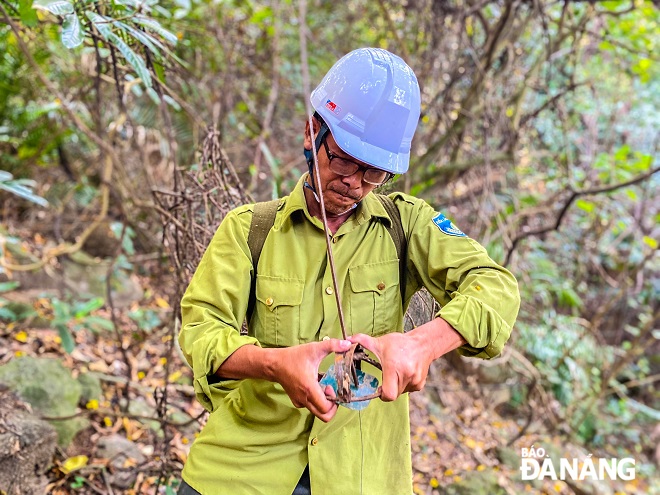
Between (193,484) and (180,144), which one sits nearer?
(193,484)

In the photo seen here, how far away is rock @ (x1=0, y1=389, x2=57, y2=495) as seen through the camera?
2.26m

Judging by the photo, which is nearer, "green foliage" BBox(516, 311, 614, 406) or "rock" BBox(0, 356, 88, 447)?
"rock" BBox(0, 356, 88, 447)

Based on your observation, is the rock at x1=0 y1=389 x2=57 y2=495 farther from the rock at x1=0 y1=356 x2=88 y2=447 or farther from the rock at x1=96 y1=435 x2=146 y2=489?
the rock at x1=96 y1=435 x2=146 y2=489

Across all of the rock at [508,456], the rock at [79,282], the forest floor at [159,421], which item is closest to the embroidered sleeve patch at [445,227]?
the forest floor at [159,421]

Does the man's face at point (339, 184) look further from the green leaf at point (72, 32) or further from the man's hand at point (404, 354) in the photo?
the green leaf at point (72, 32)

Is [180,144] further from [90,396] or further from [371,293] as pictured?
[371,293]

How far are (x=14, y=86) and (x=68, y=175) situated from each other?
0.95 metres

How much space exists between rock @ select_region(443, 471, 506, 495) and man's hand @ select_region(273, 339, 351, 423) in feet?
8.77

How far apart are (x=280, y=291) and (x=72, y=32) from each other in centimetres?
115

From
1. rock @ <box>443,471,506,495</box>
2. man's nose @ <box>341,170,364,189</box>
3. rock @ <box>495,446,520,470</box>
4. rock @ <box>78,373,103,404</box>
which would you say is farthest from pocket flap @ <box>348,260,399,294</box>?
rock @ <box>495,446,520,470</box>

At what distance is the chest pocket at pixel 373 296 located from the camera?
1.55 meters

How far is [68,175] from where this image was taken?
5.14 metres

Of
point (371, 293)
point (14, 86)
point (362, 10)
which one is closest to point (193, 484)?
point (371, 293)

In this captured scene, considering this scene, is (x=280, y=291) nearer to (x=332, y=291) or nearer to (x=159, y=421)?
(x=332, y=291)
